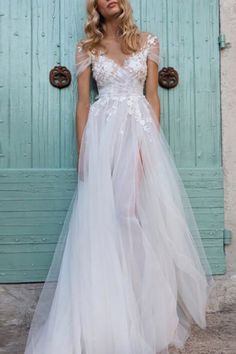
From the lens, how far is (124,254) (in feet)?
8.11

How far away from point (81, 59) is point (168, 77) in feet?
1.88

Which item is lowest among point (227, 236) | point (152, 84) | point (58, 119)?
point (227, 236)

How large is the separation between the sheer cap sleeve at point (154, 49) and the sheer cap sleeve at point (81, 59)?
13.6 inches

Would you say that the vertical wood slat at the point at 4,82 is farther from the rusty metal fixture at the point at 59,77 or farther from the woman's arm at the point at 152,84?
the woman's arm at the point at 152,84

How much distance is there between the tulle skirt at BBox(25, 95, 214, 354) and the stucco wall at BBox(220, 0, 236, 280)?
1.46 ft

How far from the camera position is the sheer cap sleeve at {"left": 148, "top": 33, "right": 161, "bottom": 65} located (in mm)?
2887

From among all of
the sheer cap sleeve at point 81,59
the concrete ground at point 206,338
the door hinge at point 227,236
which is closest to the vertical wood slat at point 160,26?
the sheer cap sleeve at point 81,59

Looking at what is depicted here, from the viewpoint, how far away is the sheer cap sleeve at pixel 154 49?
2.89m

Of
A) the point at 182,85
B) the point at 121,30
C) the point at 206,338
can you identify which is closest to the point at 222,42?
the point at 182,85

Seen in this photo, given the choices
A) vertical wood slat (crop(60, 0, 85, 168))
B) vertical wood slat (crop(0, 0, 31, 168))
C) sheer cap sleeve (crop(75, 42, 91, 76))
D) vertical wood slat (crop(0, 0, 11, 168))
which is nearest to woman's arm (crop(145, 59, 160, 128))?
sheer cap sleeve (crop(75, 42, 91, 76))

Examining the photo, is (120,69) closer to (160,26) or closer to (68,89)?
(68,89)

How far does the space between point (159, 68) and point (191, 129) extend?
1.39ft

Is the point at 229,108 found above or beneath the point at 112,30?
beneath

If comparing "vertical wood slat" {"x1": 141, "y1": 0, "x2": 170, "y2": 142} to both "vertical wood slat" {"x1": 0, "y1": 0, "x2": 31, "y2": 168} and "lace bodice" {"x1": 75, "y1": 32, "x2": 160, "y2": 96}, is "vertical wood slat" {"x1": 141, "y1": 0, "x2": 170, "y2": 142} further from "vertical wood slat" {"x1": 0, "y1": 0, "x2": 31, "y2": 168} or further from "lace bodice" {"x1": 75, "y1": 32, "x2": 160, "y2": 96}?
"vertical wood slat" {"x1": 0, "y1": 0, "x2": 31, "y2": 168}
